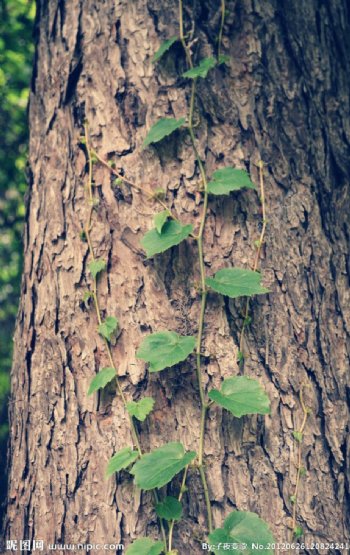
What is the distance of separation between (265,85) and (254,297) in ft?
1.89

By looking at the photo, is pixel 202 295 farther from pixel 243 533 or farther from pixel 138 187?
pixel 243 533

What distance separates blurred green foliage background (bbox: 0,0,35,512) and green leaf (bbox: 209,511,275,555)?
1847 mm

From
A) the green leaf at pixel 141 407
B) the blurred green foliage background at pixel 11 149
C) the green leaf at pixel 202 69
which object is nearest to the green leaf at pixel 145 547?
the green leaf at pixel 141 407

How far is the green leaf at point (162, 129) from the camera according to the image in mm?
1266

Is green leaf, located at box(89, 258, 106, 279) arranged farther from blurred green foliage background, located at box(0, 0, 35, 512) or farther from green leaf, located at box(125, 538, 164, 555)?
blurred green foliage background, located at box(0, 0, 35, 512)

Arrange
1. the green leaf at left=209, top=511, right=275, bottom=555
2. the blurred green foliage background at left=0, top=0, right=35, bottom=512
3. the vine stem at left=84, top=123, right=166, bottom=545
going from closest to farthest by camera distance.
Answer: the green leaf at left=209, top=511, right=275, bottom=555 < the vine stem at left=84, top=123, right=166, bottom=545 < the blurred green foliage background at left=0, top=0, right=35, bottom=512

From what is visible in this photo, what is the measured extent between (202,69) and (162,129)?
0.18 metres

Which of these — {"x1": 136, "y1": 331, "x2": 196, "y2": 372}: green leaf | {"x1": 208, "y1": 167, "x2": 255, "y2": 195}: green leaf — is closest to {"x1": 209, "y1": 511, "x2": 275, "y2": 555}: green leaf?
{"x1": 136, "y1": 331, "x2": 196, "y2": 372}: green leaf

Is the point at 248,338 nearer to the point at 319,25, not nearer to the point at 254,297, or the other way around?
the point at 254,297

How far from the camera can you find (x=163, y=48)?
131cm

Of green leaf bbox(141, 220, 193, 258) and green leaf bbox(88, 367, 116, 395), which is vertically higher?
green leaf bbox(141, 220, 193, 258)

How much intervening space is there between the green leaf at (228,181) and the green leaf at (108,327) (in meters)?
0.41

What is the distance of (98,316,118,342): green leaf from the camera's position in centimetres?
126

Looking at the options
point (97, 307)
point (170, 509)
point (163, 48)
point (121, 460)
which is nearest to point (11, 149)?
point (163, 48)
